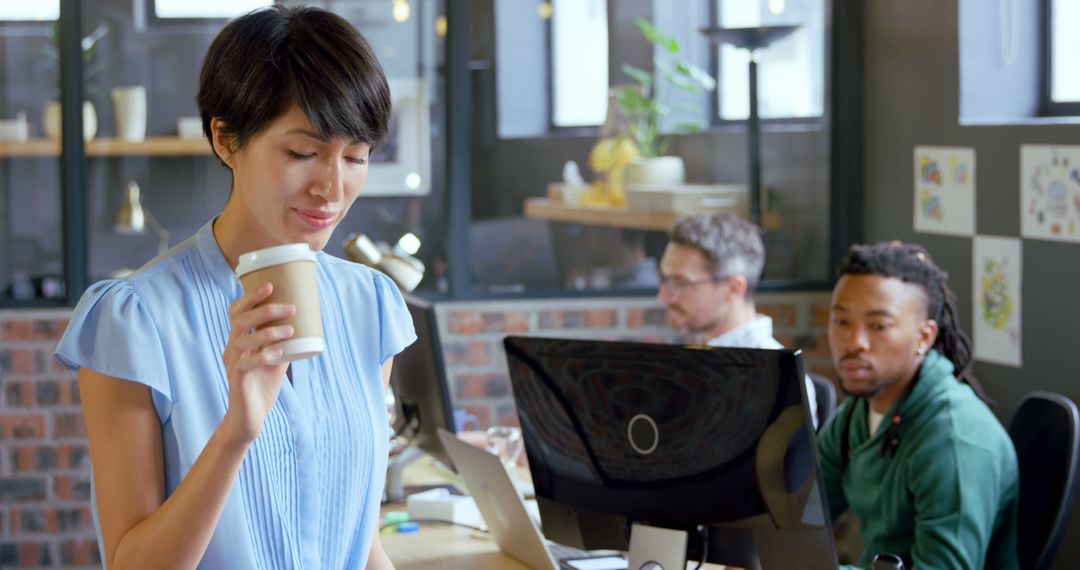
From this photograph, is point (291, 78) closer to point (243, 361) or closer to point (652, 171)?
point (243, 361)

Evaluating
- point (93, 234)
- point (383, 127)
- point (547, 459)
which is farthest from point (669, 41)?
point (383, 127)

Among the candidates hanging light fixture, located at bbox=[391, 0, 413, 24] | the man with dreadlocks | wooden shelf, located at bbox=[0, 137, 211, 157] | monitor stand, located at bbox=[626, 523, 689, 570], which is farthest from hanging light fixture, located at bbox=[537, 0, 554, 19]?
monitor stand, located at bbox=[626, 523, 689, 570]

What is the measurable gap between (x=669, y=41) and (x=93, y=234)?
206 cm

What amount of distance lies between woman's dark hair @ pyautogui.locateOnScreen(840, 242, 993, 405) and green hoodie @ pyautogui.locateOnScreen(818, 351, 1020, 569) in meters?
0.11

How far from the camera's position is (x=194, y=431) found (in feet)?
4.52

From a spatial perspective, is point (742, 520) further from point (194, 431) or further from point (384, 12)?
point (384, 12)

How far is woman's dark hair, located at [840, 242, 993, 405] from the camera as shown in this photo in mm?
2992

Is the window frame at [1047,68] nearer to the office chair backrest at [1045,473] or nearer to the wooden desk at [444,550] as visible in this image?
the office chair backrest at [1045,473]

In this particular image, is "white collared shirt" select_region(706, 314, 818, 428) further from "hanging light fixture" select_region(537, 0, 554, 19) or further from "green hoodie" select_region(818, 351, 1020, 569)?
"hanging light fixture" select_region(537, 0, 554, 19)

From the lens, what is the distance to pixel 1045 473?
9.21ft

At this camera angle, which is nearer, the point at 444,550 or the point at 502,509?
the point at 502,509

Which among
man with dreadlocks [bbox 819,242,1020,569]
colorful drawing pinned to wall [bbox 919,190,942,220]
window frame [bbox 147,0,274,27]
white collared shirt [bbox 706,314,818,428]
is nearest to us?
man with dreadlocks [bbox 819,242,1020,569]

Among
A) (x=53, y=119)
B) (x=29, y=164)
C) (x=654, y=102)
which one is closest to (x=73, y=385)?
(x=29, y=164)

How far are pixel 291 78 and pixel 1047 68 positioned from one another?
10.6ft
